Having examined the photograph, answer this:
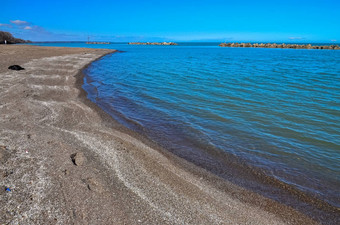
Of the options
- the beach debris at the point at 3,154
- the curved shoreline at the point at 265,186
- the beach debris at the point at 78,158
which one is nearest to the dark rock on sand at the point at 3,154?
the beach debris at the point at 3,154

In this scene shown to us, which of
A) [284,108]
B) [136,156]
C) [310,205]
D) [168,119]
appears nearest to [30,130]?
[136,156]

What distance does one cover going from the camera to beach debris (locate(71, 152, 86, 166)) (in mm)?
5801

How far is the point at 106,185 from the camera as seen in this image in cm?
498

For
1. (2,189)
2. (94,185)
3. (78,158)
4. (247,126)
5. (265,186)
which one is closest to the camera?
(2,189)

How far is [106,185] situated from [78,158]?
5.08 feet

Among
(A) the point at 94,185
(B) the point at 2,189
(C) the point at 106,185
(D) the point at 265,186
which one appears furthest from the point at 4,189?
(D) the point at 265,186

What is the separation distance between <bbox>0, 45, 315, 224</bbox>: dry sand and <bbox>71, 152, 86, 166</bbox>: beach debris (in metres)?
0.03

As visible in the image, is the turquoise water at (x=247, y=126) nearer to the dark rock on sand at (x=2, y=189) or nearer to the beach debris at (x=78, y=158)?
the beach debris at (x=78, y=158)

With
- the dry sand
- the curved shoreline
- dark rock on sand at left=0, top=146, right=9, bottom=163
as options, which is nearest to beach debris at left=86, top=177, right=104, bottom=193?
the dry sand

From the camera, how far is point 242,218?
14.2ft

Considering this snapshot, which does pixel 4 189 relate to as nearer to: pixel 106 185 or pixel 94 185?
pixel 94 185

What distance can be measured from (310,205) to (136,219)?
12.8 ft

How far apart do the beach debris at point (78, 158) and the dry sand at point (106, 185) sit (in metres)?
0.03

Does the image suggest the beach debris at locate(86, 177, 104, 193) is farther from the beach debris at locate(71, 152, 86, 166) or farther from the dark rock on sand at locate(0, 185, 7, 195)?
the dark rock on sand at locate(0, 185, 7, 195)
